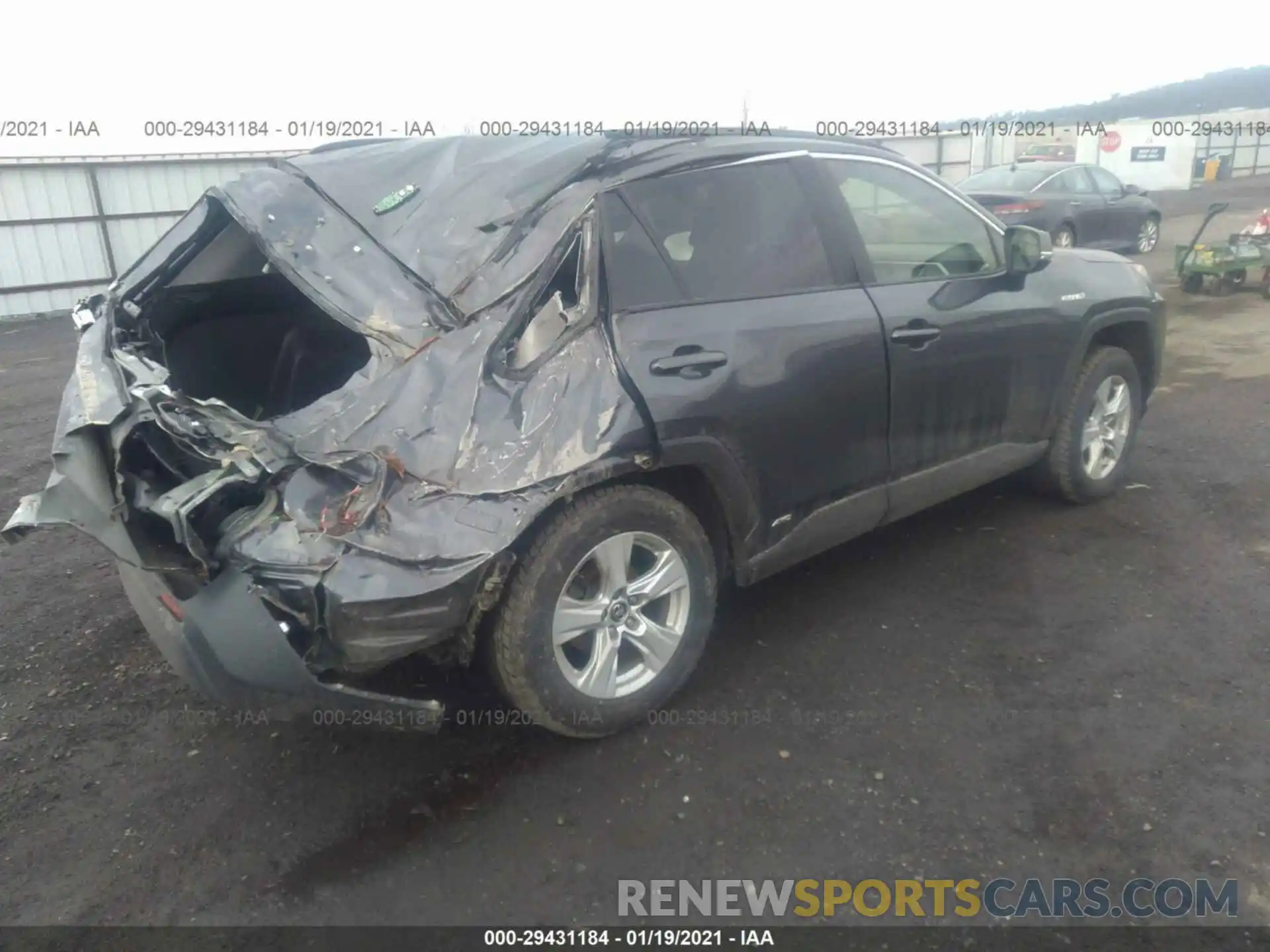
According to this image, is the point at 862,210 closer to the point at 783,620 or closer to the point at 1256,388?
the point at 783,620

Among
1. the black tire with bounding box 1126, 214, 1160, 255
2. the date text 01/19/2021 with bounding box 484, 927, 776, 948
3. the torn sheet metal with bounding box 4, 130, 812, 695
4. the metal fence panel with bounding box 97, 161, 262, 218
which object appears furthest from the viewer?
the black tire with bounding box 1126, 214, 1160, 255

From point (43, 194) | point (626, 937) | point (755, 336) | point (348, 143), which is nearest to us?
point (626, 937)

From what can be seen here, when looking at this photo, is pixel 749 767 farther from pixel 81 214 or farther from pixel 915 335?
pixel 81 214

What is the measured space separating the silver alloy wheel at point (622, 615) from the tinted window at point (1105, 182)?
13.4m

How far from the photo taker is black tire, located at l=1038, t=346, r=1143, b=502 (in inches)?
178

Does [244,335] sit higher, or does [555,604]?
[244,335]

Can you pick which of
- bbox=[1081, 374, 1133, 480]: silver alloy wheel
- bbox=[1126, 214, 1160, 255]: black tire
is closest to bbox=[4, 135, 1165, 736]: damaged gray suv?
bbox=[1081, 374, 1133, 480]: silver alloy wheel

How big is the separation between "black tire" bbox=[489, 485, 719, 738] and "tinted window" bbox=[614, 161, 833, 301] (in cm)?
69

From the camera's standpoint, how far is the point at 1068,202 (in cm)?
1294

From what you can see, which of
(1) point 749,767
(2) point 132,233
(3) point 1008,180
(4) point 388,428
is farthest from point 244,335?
(2) point 132,233

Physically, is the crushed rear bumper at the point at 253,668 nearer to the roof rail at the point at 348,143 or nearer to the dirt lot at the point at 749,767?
the dirt lot at the point at 749,767

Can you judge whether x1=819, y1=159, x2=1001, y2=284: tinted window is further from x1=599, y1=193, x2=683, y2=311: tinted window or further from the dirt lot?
the dirt lot

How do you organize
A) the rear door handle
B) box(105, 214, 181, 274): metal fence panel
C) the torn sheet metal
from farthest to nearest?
box(105, 214, 181, 274): metal fence panel → the rear door handle → the torn sheet metal

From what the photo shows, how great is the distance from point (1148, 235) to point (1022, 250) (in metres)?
13.4
